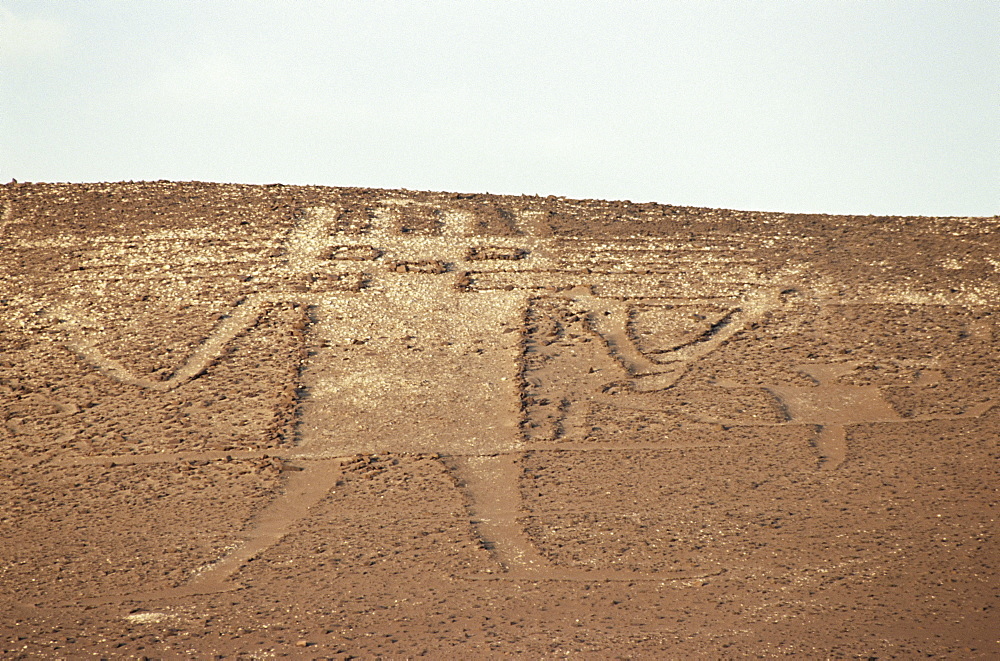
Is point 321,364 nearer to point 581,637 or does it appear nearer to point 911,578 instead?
point 581,637

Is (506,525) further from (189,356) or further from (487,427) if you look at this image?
(189,356)

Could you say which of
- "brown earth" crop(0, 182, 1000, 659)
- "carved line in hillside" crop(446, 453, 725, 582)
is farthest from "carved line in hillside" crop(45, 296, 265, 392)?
"carved line in hillside" crop(446, 453, 725, 582)

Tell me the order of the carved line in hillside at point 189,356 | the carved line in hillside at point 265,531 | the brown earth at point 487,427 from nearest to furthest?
the brown earth at point 487,427
the carved line in hillside at point 265,531
the carved line in hillside at point 189,356

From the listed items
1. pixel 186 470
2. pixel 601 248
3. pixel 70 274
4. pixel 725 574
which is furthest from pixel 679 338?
pixel 70 274

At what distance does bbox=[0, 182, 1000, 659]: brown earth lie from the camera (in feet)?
22.6

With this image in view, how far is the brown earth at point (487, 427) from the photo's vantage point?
6875 millimetres

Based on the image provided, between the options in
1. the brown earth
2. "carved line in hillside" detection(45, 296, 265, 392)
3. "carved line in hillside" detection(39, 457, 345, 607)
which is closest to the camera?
the brown earth

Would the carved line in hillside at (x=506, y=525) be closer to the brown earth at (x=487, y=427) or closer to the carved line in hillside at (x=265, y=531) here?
the brown earth at (x=487, y=427)

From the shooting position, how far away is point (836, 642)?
638 centimetres

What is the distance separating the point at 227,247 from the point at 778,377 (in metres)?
7.18

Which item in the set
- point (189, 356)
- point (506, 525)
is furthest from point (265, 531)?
point (189, 356)

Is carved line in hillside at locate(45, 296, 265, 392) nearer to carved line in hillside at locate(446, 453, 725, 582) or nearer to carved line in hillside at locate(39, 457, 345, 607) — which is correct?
carved line in hillside at locate(39, 457, 345, 607)

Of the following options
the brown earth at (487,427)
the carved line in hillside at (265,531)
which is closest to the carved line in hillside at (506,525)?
the brown earth at (487,427)

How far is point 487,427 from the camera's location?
32.8ft
